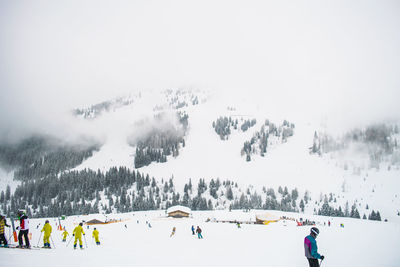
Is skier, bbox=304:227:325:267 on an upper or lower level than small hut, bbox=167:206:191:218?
upper

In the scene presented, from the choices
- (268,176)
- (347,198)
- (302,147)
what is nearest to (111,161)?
(268,176)

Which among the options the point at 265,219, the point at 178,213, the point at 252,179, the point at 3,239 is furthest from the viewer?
the point at 252,179

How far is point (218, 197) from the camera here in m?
129

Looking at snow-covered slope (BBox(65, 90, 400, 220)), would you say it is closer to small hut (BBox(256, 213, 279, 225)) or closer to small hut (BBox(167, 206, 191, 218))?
small hut (BBox(167, 206, 191, 218))

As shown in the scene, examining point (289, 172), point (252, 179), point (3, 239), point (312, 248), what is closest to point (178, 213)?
point (3, 239)

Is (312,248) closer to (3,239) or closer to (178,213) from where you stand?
(3,239)

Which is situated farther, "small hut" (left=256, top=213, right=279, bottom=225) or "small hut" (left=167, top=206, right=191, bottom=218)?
"small hut" (left=167, top=206, right=191, bottom=218)

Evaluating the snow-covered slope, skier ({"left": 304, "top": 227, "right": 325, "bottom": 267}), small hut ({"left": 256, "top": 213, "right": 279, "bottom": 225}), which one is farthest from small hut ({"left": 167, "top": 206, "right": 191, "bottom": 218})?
the snow-covered slope

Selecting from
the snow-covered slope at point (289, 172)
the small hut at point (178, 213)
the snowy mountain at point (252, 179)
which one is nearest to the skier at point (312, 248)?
the small hut at point (178, 213)

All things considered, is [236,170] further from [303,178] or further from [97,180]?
[97,180]

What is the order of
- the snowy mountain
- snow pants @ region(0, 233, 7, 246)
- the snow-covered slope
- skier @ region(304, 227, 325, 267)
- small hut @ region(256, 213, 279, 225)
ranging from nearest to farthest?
skier @ region(304, 227, 325, 267)
snow pants @ region(0, 233, 7, 246)
small hut @ region(256, 213, 279, 225)
the snowy mountain
the snow-covered slope

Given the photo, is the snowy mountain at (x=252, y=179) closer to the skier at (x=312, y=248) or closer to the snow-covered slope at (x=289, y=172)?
the snow-covered slope at (x=289, y=172)

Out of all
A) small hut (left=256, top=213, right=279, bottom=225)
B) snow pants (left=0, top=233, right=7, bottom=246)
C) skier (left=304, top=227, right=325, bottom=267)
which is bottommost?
small hut (left=256, top=213, right=279, bottom=225)

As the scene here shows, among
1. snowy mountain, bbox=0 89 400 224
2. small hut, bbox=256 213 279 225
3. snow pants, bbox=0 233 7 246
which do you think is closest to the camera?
snow pants, bbox=0 233 7 246
